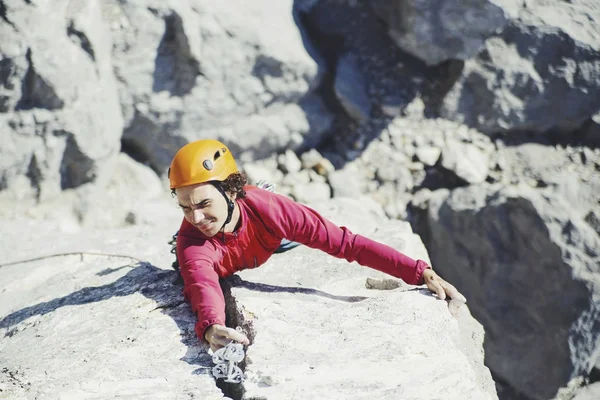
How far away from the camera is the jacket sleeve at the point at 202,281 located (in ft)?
11.7

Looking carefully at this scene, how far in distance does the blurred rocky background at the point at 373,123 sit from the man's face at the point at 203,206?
326 centimetres

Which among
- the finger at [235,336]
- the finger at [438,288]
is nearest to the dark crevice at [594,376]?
the finger at [438,288]

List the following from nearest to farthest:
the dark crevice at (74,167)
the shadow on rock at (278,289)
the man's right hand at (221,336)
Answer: the man's right hand at (221,336), the shadow on rock at (278,289), the dark crevice at (74,167)

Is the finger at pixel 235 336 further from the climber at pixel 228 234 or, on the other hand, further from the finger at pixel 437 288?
the finger at pixel 437 288

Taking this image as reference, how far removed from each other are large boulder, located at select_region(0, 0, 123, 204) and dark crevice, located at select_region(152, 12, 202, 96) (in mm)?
A: 544

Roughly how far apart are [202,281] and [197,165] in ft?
2.21

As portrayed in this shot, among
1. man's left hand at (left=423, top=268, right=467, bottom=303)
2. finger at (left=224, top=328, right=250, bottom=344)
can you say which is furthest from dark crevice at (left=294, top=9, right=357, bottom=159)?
finger at (left=224, top=328, right=250, bottom=344)

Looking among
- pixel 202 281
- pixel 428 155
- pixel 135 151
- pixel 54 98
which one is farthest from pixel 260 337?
pixel 428 155

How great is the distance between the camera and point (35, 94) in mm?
6293

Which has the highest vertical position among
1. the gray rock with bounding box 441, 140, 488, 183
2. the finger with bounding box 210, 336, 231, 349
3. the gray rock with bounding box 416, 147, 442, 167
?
the finger with bounding box 210, 336, 231, 349

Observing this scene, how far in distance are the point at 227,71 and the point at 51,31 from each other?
2.02 metres

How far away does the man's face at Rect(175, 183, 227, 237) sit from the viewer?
3660 millimetres

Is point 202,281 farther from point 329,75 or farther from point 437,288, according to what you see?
point 329,75

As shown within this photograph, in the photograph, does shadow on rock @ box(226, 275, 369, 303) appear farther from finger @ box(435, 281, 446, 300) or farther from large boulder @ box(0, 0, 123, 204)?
large boulder @ box(0, 0, 123, 204)
